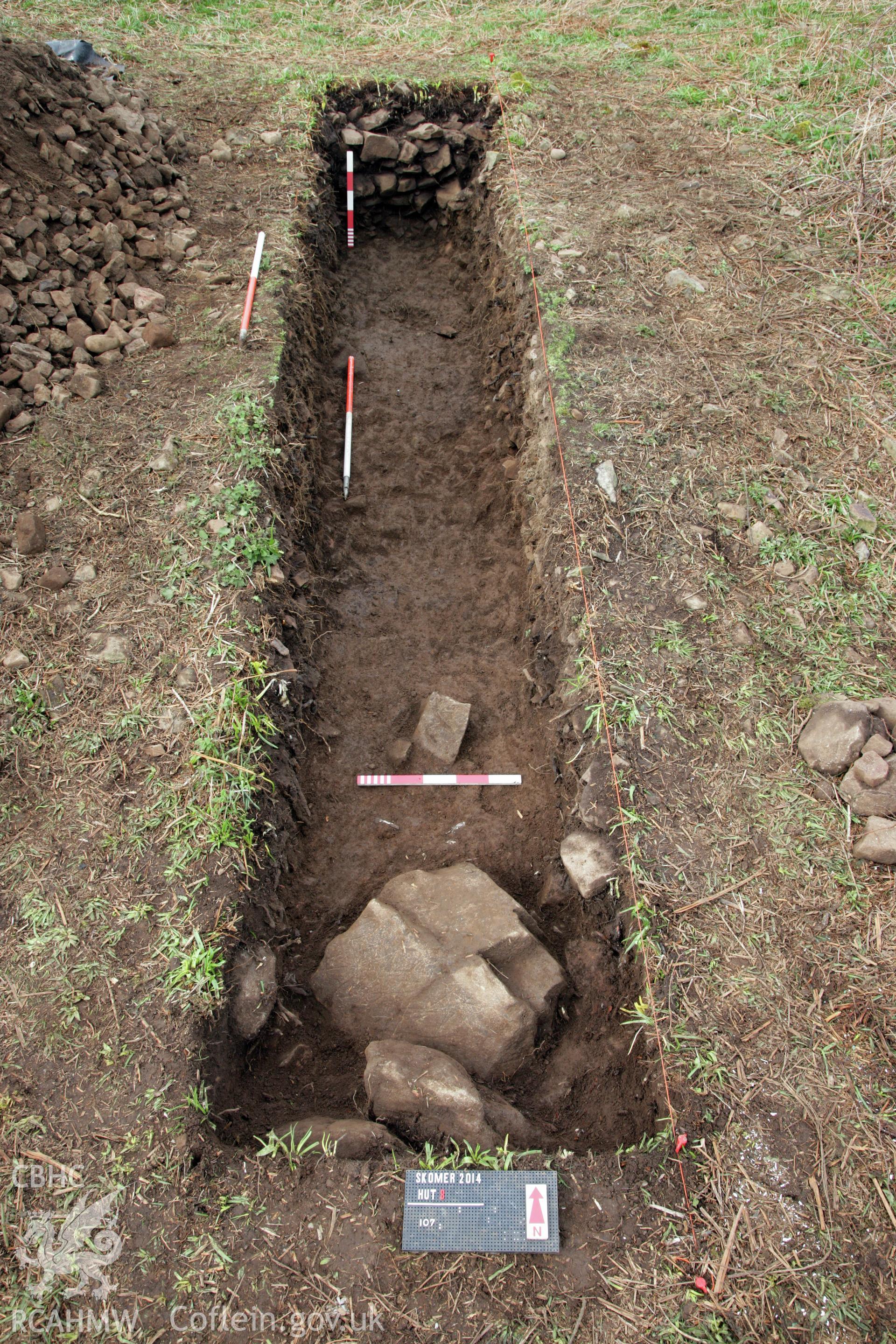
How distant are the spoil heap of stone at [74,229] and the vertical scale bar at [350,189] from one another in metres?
1.26

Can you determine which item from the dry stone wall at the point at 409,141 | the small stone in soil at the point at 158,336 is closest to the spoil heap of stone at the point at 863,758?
the small stone in soil at the point at 158,336

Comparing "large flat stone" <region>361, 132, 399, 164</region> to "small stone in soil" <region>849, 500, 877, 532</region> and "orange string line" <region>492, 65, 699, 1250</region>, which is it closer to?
"orange string line" <region>492, 65, 699, 1250</region>

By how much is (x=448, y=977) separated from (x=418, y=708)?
1.27m

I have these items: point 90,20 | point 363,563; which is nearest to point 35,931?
point 363,563

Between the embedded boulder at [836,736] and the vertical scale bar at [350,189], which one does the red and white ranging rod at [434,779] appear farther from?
the vertical scale bar at [350,189]

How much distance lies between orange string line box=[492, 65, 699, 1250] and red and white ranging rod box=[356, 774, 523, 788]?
58 cm

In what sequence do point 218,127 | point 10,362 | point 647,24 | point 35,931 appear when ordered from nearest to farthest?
1. point 35,931
2. point 10,362
3. point 218,127
4. point 647,24

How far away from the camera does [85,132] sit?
164 inches

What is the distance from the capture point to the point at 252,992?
7.75 feet

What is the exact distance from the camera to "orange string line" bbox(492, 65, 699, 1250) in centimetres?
210

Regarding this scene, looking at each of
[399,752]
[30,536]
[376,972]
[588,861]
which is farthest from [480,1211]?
[30,536]

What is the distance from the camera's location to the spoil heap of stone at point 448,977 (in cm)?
238

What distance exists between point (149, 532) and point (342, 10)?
586 cm

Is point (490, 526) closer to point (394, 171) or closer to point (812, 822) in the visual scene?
point (812, 822)
